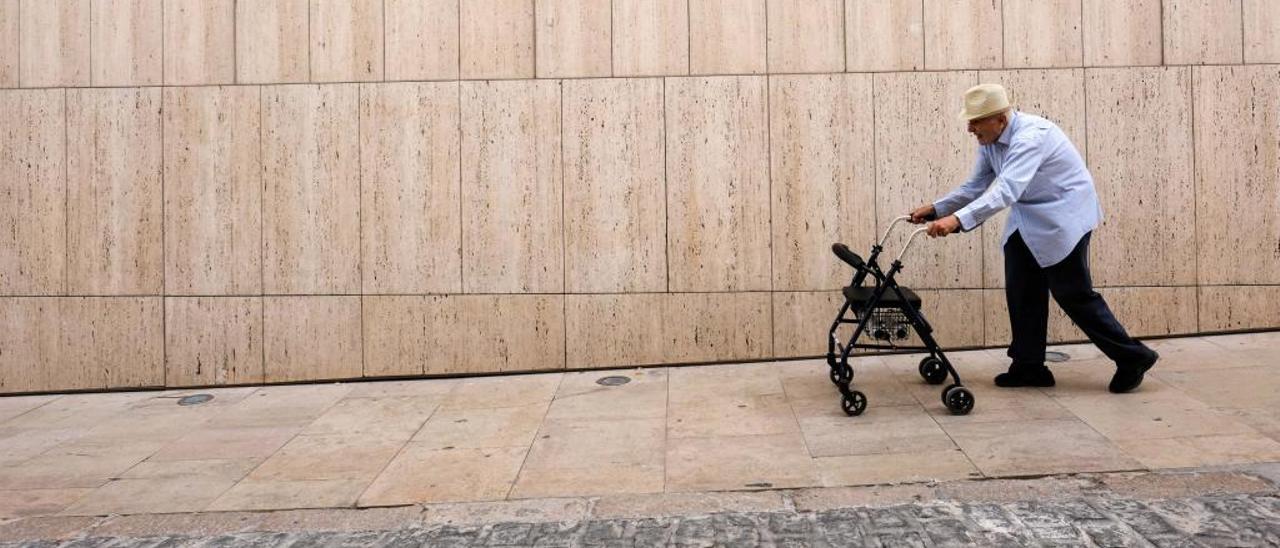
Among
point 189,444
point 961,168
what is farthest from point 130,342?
point 961,168

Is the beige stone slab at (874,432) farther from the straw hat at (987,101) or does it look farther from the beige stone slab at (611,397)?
the straw hat at (987,101)

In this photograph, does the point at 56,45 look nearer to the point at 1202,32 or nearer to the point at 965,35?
the point at 965,35

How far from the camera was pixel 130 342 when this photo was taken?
23.0ft

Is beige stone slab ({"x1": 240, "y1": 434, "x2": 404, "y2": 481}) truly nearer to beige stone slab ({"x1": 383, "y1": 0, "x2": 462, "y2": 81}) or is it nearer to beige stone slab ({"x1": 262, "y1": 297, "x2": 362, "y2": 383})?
beige stone slab ({"x1": 262, "y1": 297, "x2": 362, "y2": 383})

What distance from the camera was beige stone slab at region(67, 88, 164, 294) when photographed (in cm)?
696

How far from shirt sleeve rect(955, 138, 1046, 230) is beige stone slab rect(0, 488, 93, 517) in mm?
4748

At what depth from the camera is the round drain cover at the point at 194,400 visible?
6576 millimetres

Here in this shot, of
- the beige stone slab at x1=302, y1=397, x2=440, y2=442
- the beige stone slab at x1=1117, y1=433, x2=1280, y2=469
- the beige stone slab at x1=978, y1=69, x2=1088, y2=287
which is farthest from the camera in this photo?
the beige stone slab at x1=978, y1=69, x2=1088, y2=287

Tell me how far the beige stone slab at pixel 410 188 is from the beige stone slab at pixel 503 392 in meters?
0.76

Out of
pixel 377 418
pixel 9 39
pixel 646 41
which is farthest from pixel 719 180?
pixel 9 39

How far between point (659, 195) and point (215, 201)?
3.29 meters

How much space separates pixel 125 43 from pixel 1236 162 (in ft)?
27.0

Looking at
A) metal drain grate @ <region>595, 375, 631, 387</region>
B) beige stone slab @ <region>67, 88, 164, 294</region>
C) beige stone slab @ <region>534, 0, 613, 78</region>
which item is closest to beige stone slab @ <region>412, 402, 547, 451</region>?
metal drain grate @ <region>595, 375, 631, 387</region>

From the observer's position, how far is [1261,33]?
22.5ft
